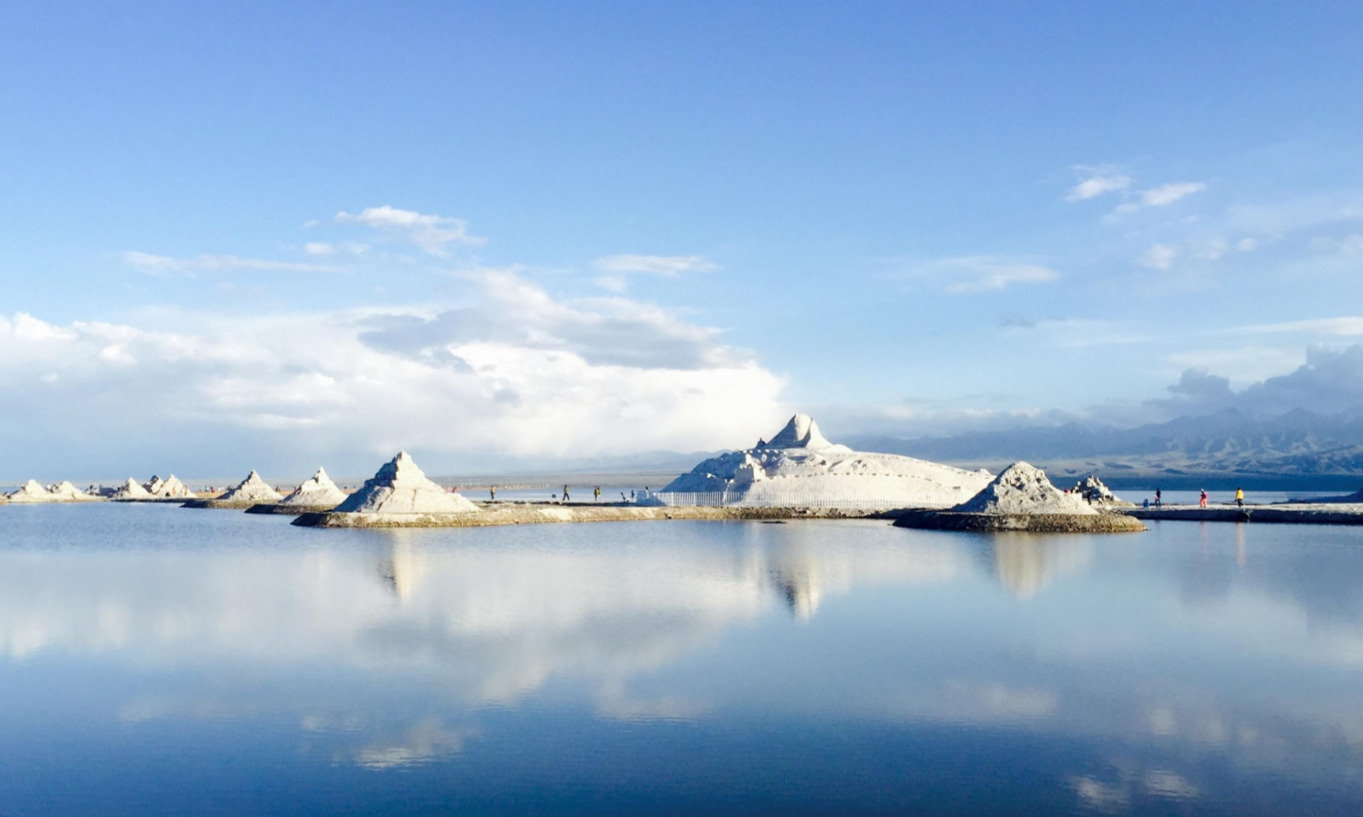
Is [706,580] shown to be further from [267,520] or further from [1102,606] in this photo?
[267,520]

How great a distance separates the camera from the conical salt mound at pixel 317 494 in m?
66.9

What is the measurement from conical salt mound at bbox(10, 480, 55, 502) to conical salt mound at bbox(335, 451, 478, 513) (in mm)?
61807

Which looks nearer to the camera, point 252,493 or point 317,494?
point 317,494

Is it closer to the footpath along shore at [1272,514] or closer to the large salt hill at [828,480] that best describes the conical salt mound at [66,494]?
the large salt hill at [828,480]

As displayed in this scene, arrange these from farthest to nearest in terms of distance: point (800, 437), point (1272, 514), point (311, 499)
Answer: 1. point (800, 437)
2. point (311, 499)
3. point (1272, 514)

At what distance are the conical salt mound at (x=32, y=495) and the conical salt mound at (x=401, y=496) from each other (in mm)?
61807

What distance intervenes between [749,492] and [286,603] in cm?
4463

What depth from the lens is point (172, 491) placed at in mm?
103500

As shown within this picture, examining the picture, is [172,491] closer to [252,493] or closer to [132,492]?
[132,492]

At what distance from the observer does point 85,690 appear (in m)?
14.3

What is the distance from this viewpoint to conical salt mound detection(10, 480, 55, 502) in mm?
96812

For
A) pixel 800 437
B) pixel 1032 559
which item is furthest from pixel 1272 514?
pixel 800 437

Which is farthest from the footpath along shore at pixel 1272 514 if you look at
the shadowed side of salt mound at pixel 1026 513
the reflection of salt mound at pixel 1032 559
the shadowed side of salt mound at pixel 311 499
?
the shadowed side of salt mound at pixel 311 499

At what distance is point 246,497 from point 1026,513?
6170 cm
